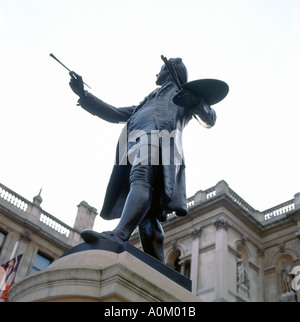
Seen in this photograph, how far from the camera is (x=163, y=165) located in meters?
3.53

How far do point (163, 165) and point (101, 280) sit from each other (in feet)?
4.28

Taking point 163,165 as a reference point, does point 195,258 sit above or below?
above

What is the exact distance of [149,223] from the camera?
3639mm

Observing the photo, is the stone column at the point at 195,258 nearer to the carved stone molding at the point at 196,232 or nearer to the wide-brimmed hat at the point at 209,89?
the carved stone molding at the point at 196,232

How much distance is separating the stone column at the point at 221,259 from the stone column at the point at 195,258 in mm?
1133

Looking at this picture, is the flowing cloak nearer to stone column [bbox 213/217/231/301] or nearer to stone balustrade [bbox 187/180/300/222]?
stone column [bbox 213/217/231/301]

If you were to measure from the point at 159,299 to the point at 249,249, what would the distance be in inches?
809

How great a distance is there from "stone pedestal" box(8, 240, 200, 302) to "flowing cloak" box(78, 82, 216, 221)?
78 centimetres

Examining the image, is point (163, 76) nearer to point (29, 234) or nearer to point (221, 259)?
point (221, 259)

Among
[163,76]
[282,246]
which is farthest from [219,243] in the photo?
[163,76]

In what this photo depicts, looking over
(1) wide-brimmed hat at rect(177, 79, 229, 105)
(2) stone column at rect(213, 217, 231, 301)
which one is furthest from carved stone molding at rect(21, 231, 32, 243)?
(1) wide-brimmed hat at rect(177, 79, 229, 105)
